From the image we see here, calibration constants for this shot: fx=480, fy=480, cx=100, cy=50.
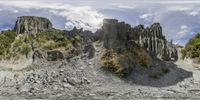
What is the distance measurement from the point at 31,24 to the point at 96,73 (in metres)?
25.5

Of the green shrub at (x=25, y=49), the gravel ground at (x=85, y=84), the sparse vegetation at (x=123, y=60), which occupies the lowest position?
the gravel ground at (x=85, y=84)

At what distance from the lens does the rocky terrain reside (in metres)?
71.7

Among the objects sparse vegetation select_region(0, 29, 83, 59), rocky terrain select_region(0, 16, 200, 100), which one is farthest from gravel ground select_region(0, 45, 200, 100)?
sparse vegetation select_region(0, 29, 83, 59)

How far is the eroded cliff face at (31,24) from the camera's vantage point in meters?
98.2

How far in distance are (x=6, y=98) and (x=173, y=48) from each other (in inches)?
3809

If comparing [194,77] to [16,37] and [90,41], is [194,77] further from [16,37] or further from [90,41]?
[16,37]

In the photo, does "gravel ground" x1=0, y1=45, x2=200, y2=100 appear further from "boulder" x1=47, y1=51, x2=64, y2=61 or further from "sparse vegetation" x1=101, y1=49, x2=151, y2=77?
"boulder" x1=47, y1=51, x2=64, y2=61

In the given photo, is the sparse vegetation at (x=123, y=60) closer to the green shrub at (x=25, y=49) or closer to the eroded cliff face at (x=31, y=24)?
the green shrub at (x=25, y=49)

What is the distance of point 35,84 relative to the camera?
75750 mm

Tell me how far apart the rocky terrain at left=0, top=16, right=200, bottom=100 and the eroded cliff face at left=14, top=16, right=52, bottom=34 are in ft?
0.94

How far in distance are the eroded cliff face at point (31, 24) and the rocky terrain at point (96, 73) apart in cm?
29

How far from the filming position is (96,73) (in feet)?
259

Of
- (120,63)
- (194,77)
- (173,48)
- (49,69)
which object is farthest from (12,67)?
(173,48)

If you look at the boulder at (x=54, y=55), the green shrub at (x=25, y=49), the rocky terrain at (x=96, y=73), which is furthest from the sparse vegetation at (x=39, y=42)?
the boulder at (x=54, y=55)
